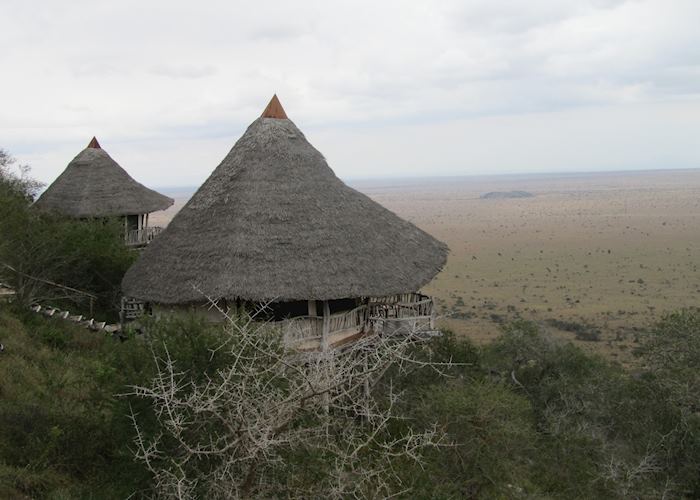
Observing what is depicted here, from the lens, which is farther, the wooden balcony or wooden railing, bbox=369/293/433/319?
wooden railing, bbox=369/293/433/319

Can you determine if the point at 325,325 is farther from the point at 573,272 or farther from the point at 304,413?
the point at 573,272

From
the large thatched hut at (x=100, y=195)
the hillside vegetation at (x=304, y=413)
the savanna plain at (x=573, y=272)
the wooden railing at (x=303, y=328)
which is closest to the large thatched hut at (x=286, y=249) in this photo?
the wooden railing at (x=303, y=328)

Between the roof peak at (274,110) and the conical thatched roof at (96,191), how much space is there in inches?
318

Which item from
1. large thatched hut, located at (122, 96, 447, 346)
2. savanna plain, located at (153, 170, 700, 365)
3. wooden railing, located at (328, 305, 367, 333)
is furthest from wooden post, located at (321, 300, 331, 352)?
savanna plain, located at (153, 170, 700, 365)

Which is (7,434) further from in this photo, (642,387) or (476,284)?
(476,284)

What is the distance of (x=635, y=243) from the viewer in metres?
57.1

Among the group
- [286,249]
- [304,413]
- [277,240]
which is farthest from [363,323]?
[304,413]

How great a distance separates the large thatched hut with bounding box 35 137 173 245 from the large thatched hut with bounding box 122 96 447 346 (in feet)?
25.4

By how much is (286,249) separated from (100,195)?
425 inches

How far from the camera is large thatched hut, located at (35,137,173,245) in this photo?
65.5 ft

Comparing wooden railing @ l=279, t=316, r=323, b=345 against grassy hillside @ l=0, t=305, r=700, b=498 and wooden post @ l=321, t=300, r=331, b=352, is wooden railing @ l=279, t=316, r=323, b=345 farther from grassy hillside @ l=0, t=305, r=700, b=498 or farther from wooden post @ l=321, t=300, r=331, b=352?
grassy hillside @ l=0, t=305, r=700, b=498

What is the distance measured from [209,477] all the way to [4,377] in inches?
203

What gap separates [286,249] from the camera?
11.8 m

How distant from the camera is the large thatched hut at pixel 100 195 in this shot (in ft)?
65.5
